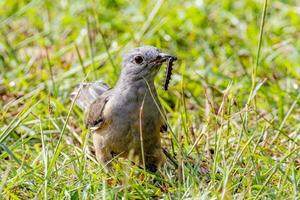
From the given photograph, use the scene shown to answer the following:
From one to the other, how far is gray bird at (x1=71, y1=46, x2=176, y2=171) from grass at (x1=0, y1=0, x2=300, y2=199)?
125 millimetres

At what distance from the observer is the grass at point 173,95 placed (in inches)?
200

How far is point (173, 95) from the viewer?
7.38 metres

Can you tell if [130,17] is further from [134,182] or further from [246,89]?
[134,182]

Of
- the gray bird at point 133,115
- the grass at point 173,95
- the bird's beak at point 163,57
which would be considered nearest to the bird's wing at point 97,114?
the gray bird at point 133,115

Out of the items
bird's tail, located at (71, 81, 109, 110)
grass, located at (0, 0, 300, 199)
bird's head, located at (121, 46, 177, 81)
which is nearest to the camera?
grass, located at (0, 0, 300, 199)

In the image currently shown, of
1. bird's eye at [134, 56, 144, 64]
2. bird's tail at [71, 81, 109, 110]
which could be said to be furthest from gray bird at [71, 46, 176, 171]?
bird's tail at [71, 81, 109, 110]

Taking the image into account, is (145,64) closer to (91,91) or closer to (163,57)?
(163,57)

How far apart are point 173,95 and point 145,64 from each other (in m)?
1.68

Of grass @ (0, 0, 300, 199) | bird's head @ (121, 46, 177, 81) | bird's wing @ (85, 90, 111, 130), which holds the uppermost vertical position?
bird's head @ (121, 46, 177, 81)

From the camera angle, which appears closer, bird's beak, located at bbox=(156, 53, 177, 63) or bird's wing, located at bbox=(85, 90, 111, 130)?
bird's beak, located at bbox=(156, 53, 177, 63)

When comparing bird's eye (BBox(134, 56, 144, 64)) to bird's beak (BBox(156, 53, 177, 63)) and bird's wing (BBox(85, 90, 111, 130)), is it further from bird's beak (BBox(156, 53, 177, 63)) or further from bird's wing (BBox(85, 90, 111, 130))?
bird's wing (BBox(85, 90, 111, 130))

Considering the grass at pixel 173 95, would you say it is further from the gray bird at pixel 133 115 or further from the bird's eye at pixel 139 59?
the bird's eye at pixel 139 59

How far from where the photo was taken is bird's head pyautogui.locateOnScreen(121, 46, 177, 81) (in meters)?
5.70

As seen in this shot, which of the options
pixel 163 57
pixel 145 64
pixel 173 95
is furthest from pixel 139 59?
pixel 173 95
